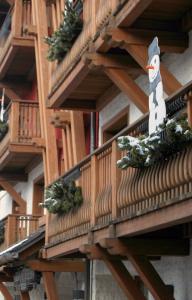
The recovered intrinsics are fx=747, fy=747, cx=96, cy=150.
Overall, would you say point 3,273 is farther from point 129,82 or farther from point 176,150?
point 176,150

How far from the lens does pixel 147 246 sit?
973 cm

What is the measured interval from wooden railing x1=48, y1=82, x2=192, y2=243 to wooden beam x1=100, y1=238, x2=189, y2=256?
32 centimetres

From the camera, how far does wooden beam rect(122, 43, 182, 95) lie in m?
10.7

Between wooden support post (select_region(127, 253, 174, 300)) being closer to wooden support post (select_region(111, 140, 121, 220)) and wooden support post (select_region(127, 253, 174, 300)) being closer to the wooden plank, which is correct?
wooden support post (select_region(111, 140, 121, 220))

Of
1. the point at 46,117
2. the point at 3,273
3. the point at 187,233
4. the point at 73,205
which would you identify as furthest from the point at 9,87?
the point at 187,233

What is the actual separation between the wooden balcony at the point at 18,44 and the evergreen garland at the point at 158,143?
1135 cm

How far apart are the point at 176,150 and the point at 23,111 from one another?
12456 millimetres

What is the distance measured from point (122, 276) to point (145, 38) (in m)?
3.43

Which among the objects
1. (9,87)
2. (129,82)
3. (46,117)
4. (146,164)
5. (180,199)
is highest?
(9,87)

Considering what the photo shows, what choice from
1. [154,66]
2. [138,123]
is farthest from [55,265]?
[154,66]

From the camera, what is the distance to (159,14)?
35.0 feet

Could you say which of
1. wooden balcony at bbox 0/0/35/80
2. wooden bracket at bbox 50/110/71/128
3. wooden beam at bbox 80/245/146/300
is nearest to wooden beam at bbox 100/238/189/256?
wooden beam at bbox 80/245/146/300

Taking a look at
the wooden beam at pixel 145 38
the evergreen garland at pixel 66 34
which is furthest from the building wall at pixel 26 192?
the wooden beam at pixel 145 38

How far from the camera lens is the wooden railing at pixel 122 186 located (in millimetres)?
7684
